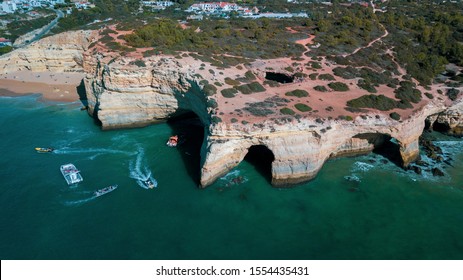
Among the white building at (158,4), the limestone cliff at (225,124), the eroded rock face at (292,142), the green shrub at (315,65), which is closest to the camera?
the eroded rock face at (292,142)

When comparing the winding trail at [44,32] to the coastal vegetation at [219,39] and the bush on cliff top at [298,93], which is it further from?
the bush on cliff top at [298,93]

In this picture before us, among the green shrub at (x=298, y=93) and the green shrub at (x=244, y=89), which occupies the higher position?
the green shrub at (x=244, y=89)

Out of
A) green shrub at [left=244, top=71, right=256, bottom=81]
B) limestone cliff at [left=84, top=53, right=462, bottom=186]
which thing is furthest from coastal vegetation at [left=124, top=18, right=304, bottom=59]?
limestone cliff at [left=84, top=53, right=462, bottom=186]

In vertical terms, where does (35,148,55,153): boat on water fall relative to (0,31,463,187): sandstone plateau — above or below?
below

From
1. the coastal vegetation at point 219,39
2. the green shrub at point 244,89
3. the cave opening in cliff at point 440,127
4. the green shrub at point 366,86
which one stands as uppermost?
the coastal vegetation at point 219,39

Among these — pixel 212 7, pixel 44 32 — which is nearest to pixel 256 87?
pixel 44 32

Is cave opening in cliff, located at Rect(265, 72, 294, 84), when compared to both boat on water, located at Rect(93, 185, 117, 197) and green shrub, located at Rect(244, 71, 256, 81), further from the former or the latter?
boat on water, located at Rect(93, 185, 117, 197)

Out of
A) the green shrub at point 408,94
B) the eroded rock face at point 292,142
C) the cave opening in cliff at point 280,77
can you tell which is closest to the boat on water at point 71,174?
the eroded rock face at point 292,142
